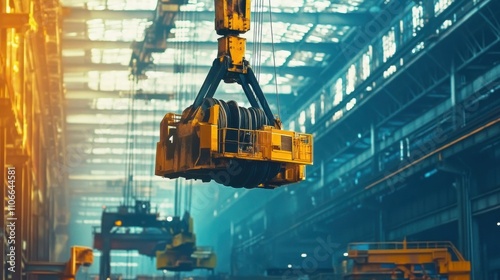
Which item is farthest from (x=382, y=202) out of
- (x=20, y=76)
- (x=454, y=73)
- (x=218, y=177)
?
(x=218, y=177)

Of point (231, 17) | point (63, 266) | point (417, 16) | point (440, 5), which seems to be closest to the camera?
point (231, 17)

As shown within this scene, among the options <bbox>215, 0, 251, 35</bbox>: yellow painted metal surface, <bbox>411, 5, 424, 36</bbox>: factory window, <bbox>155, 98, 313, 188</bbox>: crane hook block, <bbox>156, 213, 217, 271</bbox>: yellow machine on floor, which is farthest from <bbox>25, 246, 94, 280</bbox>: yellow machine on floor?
<bbox>411, 5, 424, 36</bbox>: factory window

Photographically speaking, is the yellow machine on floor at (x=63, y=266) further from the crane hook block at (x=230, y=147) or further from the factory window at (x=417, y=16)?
the factory window at (x=417, y=16)

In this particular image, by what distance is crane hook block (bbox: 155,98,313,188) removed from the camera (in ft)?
43.5

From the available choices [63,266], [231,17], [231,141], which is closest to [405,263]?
[63,266]

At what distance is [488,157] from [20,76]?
57.2 feet

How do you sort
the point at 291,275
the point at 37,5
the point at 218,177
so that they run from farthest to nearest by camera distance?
1. the point at 291,275
2. the point at 37,5
3. the point at 218,177

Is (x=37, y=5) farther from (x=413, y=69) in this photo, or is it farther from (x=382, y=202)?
(x=382, y=202)

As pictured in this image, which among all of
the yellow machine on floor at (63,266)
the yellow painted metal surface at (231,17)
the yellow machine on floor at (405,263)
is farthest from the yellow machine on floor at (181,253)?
the yellow painted metal surface at (231,17)

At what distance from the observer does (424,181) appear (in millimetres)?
43156

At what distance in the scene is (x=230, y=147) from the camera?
43.9 ft

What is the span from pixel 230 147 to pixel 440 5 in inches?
1287

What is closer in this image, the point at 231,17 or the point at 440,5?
the point at 231,17

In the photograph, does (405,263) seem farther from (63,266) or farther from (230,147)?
(230,147)
